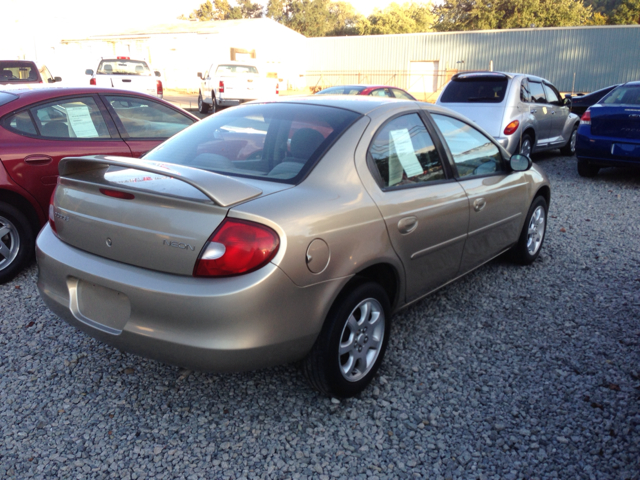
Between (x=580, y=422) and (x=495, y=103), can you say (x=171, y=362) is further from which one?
(x=495, y=103)

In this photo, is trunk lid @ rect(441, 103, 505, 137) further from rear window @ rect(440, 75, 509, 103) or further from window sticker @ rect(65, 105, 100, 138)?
window sticker @ rect(65, 105, 100, 138)

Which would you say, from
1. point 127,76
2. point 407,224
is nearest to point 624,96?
point 407,224

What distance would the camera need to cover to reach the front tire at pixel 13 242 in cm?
427

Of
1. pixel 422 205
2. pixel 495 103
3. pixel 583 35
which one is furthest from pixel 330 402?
pixel 583 35

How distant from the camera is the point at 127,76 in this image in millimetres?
16797

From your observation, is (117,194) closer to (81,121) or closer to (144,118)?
(81,121)

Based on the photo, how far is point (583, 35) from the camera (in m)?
32.9

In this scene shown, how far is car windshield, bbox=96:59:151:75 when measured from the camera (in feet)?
57.6

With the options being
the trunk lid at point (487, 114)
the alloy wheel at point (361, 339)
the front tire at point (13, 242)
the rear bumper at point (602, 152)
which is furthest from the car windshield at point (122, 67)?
the alloy wheel at point (361, 339)

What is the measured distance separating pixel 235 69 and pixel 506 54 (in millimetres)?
22809

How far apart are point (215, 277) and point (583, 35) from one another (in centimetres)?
3729

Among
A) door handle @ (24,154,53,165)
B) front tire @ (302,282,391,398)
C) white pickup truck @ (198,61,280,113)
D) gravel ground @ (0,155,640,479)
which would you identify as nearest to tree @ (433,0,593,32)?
white pickup truck @ (198,61,280,113)

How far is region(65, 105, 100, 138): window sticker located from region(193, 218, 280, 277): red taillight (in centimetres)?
→ 317

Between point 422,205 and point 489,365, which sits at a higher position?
point 422,205
